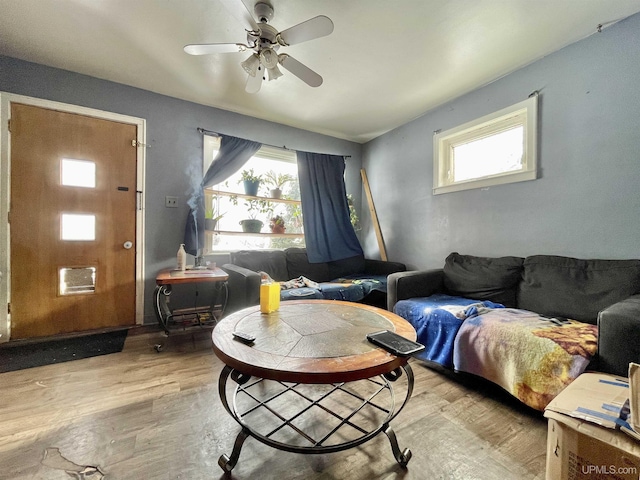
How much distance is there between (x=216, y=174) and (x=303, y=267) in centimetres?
151

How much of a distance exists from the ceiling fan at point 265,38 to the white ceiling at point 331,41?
104 mm

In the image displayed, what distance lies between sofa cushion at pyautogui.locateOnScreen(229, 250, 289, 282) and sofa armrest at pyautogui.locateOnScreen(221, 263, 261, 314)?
0.36 meters

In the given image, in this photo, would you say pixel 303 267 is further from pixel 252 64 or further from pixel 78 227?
pixel 78 227

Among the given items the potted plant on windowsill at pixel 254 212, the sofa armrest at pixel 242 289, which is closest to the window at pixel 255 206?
the potted plant on windowsill at pixel 254 212

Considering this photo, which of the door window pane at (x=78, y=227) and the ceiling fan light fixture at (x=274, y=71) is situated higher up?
the ceiling fan light fixture at (x=274, y=71)

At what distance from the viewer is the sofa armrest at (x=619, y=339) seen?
3.63 ft

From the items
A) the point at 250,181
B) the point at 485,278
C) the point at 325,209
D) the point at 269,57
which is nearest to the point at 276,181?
the point at 250,181

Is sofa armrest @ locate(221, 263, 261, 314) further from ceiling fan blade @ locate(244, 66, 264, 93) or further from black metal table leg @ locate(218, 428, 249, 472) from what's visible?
ceiling fan blade @ locate(244, 66, 264, 93)

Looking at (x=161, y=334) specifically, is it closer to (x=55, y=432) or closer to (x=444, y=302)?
(x=55, y=432)

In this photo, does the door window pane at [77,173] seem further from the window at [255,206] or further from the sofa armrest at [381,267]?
the sofa armrest at [381,267]

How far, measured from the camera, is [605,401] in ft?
3.04

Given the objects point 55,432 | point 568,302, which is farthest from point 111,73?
point 568,302

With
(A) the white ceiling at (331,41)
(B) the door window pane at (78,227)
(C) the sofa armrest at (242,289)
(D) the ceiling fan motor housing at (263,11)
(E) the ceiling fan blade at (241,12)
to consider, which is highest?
(A) the white ceiling at (331,41)

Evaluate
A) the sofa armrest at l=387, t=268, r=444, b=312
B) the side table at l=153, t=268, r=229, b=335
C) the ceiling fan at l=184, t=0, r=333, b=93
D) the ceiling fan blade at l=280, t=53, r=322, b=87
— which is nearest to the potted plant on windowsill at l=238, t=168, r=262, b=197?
the side table at l=153, t=268, r=229, b=335
